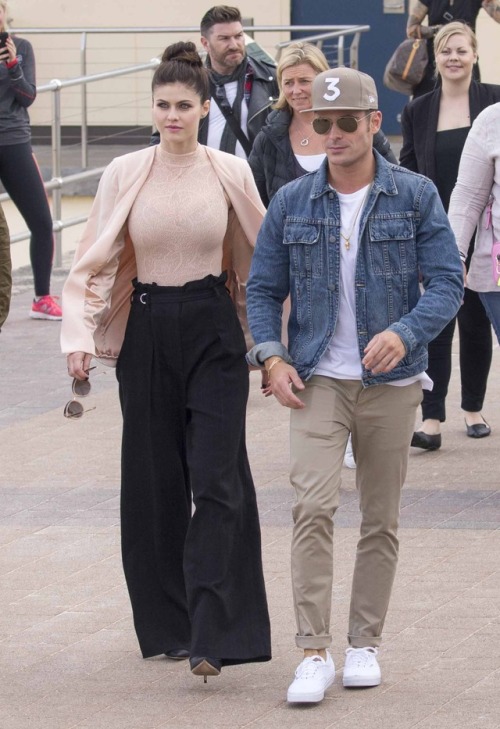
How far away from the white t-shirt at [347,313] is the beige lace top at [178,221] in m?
0.46

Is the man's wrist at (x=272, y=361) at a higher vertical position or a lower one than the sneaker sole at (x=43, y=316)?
higher

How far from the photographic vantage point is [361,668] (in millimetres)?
4688

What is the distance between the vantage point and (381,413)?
4652 mm

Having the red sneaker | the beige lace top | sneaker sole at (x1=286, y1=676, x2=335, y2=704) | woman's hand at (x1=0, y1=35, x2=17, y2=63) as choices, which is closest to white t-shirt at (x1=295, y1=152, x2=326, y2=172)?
the beige lace top

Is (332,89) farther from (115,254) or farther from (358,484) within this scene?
(358,484)

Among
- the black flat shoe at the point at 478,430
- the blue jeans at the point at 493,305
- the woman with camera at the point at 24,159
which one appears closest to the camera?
the blue jeans at the point at 493,305

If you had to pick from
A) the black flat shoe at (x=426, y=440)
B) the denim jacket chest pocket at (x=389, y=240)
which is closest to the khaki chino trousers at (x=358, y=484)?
the denim jacket chest pocket at (x=389, y=240)

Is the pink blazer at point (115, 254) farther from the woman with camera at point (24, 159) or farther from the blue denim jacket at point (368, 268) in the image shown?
the woman with camera at point (24, 159)

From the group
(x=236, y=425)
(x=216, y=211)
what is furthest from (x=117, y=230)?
(x=236, y=425)

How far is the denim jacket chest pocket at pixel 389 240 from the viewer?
15.0 ft

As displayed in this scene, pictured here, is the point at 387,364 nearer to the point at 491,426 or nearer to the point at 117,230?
the point at 117,230

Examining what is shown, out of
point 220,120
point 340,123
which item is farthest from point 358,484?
point 220,120

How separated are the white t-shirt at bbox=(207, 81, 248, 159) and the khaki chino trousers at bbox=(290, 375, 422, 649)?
3686 millimetres

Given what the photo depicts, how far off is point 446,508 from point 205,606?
214 cm
